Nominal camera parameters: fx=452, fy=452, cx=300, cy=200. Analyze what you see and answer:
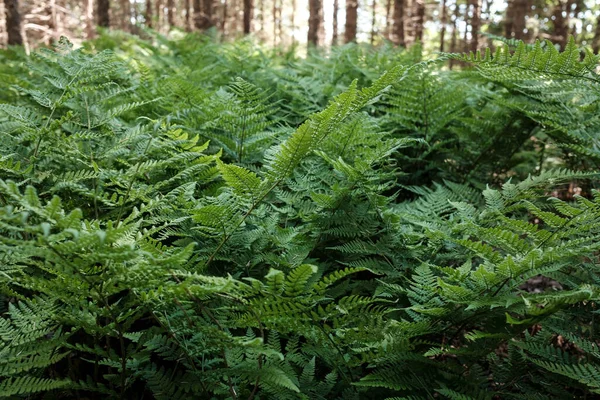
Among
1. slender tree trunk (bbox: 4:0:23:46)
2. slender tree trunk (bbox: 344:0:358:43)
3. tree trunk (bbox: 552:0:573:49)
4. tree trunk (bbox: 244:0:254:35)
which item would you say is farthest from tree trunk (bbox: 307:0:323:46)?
tree trunk (bbox: 552:0:573:49)

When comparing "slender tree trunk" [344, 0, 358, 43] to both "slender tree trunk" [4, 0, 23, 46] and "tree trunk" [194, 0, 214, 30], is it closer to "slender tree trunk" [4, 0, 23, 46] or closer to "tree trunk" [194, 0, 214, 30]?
"tree trunk" [194, 0, 214, 30]

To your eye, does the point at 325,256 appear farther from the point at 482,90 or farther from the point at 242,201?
the point at 482,90

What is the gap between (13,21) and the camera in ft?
25.4

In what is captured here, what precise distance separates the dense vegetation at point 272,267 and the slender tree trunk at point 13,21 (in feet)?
21.5

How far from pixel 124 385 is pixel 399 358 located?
946 mm

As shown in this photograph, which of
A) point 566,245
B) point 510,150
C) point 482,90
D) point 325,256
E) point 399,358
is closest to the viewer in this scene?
point 566,245

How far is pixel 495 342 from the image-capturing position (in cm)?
165

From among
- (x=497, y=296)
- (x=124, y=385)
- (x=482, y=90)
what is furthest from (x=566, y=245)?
(x=482, y=90)

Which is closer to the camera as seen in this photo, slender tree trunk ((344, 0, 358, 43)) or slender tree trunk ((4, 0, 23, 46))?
slender tree trunk ((4, 0, 23, 46))

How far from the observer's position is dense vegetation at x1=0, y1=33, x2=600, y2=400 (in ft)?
4.39

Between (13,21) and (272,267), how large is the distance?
8.32 m

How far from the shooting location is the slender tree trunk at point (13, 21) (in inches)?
296

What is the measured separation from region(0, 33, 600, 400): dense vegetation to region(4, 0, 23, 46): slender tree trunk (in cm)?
656

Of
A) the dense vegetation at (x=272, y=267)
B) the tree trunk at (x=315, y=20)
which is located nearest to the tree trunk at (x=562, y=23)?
the tree trunk at (x=315, y=20)
